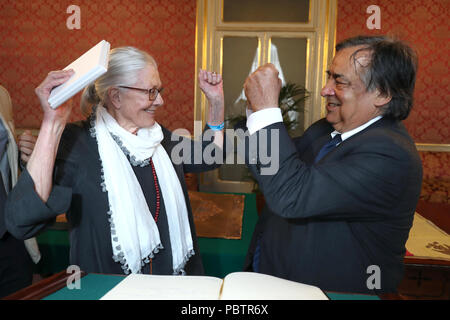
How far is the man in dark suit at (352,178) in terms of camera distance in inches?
41.2

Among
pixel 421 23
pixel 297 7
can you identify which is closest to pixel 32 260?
pixel 297 7

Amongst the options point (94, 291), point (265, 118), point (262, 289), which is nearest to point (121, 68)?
point (265, 118)

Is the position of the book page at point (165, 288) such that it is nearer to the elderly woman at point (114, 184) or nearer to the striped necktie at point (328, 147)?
the elderly woman at point (114, 184)

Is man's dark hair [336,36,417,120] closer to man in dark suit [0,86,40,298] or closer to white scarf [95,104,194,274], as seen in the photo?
white scarf [95,104,194,274]

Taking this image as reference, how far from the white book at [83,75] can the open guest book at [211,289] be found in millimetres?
532

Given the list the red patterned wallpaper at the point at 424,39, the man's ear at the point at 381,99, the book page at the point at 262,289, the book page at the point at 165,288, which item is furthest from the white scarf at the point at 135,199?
the red patterned wallpaper at the point at 424,39

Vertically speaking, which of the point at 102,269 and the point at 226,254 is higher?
the point at 102,269

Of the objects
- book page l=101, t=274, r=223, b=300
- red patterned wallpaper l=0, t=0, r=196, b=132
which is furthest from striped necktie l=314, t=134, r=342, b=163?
red patterned wallpaper l=0, t=0, r=196, b=132

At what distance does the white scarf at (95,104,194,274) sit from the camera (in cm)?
132

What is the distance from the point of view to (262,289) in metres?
0.75
